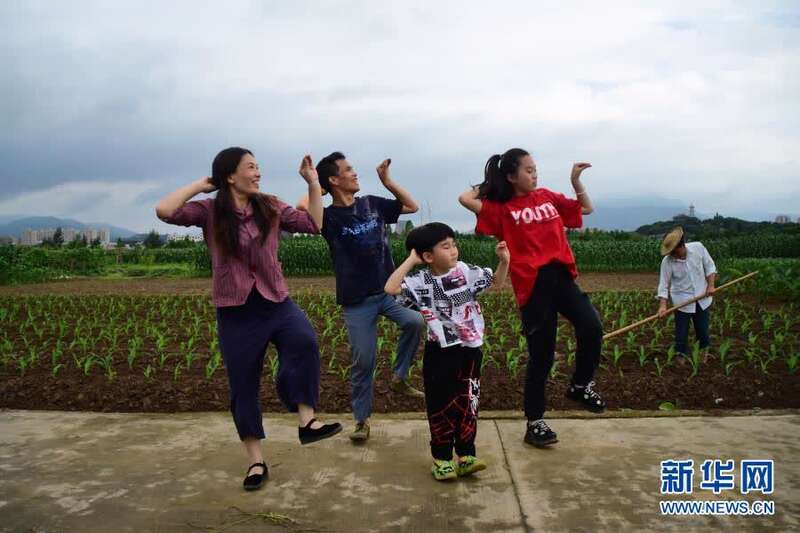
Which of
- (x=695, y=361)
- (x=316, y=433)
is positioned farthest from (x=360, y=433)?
(x=695, y=361)

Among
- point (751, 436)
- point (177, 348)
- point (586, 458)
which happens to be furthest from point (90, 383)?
point (751, 436)

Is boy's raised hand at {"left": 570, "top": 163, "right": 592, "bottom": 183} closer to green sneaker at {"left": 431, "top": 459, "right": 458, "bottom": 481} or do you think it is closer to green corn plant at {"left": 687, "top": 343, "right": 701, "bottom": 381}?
green sneaker at {"left": 431, "top": 459, "right": 458, "bottom": 481}

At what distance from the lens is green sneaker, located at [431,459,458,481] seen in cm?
337

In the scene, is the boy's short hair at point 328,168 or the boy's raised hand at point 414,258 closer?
the boy's raised hand at point 414,258

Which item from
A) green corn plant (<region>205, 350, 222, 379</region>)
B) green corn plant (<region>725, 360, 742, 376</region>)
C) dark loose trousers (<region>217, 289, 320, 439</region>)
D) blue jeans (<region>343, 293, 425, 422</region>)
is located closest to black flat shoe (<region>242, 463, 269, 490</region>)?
dark loose trousers (<region>217, 289, 320, 439</region>)

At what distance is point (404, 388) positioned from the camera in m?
4.84

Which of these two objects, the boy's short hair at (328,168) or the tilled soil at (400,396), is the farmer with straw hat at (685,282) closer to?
the tilled soil at (400,396)

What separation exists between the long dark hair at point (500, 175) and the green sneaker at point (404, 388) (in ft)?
4.69

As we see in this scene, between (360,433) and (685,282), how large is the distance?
138 inches

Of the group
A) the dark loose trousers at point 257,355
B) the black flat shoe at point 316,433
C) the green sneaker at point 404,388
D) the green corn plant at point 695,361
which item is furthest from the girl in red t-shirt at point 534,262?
the green corn plant at point 695,361

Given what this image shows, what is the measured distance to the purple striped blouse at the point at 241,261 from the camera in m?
3.35

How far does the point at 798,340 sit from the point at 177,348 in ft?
20.7

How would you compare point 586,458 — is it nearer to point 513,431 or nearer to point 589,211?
point 513,431

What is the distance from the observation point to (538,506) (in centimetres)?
303
